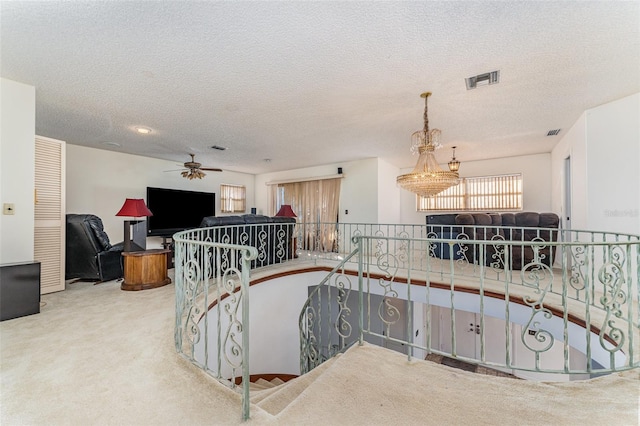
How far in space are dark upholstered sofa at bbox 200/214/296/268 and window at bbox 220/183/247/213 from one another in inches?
139

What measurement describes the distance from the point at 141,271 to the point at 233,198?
4900mm

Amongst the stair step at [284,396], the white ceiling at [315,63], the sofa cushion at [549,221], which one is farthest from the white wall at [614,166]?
the stair step at [284,396]

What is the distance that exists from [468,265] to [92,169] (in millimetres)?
8129

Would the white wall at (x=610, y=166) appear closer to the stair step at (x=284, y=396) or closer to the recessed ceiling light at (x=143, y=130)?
the stair step at (x=284, y=396)

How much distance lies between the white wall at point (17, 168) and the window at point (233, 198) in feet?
16.8

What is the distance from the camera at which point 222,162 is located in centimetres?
709

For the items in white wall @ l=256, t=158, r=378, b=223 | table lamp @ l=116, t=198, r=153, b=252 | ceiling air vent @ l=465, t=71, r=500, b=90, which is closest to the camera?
ceiling air vent @ l=465, t=71, r=500, b=90

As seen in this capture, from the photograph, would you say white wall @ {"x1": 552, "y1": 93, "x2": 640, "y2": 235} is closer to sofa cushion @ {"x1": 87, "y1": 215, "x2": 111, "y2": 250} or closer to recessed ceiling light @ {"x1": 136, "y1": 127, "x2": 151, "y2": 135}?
recessed ceiling light @ {"x1": 136, "y1": 127, "x2": 151, "y2": 135}

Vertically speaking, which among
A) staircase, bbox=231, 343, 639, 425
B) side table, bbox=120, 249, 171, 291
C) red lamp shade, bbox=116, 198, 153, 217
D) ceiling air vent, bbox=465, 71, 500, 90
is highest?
ceiling air vent, bbox=465, 71, 500, 90

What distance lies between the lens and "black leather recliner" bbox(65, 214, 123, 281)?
405 centimetres

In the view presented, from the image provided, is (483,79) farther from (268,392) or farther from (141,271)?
(141,271)

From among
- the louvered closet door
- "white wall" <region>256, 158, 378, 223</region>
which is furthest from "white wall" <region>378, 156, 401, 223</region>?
the louvered closet door

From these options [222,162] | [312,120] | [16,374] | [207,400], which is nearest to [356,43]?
[312,120]

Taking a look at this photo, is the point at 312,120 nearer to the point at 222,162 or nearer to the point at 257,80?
the point at 257,80
